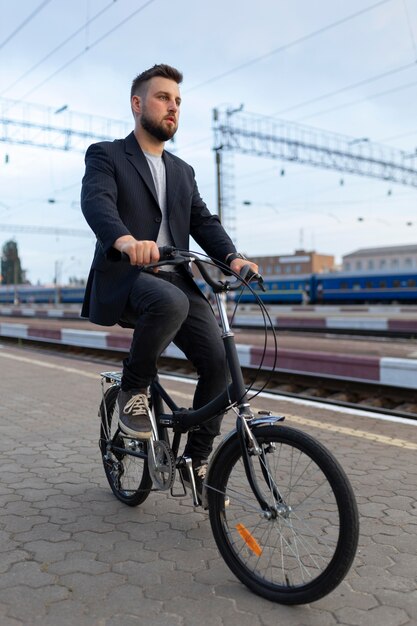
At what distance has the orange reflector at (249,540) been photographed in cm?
239

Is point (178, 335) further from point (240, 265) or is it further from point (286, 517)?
point (286, 517)

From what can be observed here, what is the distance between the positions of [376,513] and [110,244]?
1.98 m

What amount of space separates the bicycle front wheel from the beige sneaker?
1.62ft

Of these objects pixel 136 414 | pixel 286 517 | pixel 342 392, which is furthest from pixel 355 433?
pixel 286 517

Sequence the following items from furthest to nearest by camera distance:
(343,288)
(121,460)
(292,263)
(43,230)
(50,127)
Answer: (292,263), (43,230), (343,288), (50,127), (121,460)

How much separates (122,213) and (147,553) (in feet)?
5.07

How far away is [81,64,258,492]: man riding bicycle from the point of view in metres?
2.64

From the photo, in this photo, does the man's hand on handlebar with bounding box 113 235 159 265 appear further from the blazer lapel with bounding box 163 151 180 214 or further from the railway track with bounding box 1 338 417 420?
the railway track with bounding box 1 338 417 420

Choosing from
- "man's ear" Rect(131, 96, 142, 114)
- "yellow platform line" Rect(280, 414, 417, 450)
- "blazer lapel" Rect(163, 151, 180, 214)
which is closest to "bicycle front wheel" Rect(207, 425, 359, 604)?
"blazer lapel" Rect(163, 151, 180, 214)

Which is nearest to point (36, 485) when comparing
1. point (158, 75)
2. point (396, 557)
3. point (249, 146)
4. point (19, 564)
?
point (19, 564)

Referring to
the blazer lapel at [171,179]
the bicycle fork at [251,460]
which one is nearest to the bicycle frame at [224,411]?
the bicycle fork at [251,460]

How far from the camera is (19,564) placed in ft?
8.44

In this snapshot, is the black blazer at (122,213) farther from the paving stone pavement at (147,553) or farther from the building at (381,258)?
the building at (381,258)

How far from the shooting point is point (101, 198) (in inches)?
105
